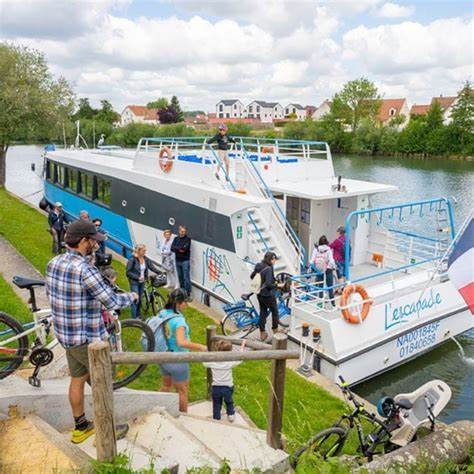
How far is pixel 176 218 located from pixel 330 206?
11.4ft

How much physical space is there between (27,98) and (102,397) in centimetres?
2281

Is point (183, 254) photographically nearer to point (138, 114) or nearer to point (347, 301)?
point (347, 301)

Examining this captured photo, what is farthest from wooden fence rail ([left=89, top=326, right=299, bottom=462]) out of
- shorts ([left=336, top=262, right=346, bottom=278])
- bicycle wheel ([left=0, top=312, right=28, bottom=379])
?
shorts ([left=336, top=262, right=346, bottom=278])

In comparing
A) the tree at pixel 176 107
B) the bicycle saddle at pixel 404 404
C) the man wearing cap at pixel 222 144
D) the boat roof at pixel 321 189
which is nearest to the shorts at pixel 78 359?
the bicycle saddle at pixel 404 404

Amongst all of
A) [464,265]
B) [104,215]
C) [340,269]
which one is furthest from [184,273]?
[464,265]

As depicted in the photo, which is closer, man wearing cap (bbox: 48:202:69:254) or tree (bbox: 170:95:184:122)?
man wearing cap (bbox: 48:202:69:254)

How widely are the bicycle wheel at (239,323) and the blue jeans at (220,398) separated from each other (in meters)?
3.48

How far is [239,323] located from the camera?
8.79 meters

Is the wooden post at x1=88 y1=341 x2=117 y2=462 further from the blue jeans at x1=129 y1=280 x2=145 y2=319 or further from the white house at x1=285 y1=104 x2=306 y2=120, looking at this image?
the white house at x1=285 y1=104 x2=306 y2=120

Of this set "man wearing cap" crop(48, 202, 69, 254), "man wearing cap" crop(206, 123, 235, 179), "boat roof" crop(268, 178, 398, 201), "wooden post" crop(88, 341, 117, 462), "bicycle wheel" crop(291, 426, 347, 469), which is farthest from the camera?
"man wearing cap" crop(48, 202, 69, 254)

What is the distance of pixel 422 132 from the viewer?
59.4 meters

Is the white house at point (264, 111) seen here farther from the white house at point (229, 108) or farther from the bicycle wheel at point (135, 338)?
the bicycle wheel at point (135, 338)

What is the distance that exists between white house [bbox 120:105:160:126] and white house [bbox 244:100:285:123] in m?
30.0

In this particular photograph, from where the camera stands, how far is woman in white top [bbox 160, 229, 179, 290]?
10.2 m
